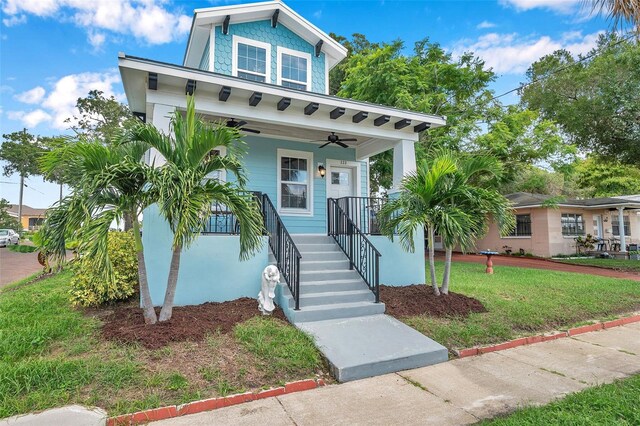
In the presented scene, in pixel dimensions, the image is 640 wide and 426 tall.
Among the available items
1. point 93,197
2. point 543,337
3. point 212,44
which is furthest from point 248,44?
point 543,337

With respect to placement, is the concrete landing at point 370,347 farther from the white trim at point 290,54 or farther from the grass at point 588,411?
the white trim at point 290,54

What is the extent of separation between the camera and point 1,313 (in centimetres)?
514

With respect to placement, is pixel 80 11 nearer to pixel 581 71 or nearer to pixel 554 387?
pixel 554 387

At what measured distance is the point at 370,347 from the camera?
13.8 ft

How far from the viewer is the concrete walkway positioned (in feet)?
9.42

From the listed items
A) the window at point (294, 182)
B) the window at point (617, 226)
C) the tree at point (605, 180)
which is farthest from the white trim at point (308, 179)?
the tree at point (605, 180)

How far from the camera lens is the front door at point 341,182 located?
941 centimetres

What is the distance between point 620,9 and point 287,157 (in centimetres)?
664

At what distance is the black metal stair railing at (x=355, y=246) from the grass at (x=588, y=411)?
2915 millimetres

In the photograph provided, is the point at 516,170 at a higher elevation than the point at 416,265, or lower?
higher

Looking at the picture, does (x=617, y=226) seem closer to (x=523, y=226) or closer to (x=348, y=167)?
(x=523, y=226)

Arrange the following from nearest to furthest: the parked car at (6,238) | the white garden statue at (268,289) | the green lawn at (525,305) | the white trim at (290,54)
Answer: the green lawn at (525,305) → the white garden statue at (268,289) → the white trim at (290,54) → the parked car at (6,238)

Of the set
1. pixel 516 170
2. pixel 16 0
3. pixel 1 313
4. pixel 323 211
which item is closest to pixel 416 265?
pixel 323 211

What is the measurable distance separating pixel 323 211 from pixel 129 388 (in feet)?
21.3
